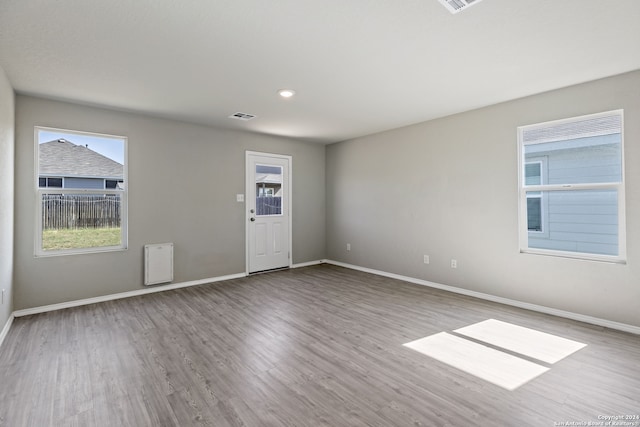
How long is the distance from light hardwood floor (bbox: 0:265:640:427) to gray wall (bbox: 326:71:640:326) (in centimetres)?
40

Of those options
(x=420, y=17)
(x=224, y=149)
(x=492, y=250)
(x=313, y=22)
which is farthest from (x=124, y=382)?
(x=492, y=250)

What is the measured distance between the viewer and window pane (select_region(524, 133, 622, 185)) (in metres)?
3.16

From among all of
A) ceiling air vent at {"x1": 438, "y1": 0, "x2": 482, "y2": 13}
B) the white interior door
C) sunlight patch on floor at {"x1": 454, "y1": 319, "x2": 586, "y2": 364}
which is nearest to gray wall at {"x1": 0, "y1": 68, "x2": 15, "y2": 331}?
the white interior door

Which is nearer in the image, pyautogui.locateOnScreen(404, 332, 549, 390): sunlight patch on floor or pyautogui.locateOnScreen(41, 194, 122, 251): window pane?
pyautogui.locateOnScreen(404, 332, 549, 390): sunlight patch on floor

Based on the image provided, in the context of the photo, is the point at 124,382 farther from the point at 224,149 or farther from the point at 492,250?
the point at 492,250

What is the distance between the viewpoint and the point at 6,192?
303cm

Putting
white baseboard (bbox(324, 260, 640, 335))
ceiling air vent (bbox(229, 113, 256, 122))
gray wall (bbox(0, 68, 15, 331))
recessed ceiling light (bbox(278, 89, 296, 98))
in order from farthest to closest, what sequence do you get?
ceiling air vent (bbox(229, 113, 256, 122)) → recessed ceiling light (bbox(278, 89, 296, 98)) → white baseboard (bbox(324, 260, 640, 335)) → gray wall (bbox(0, 68, 15, 331))

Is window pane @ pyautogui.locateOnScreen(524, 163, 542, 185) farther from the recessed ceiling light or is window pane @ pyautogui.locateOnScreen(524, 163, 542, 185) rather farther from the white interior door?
the white interior door

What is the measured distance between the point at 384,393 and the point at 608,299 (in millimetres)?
2736

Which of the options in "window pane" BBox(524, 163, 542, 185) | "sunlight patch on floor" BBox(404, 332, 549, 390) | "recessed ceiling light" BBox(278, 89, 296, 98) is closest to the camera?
"sunlight patch on floor" BBox(404, 332, 549, 390)

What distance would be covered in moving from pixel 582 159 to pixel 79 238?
19.7 ft

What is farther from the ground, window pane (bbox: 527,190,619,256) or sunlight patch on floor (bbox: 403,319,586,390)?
window pane (bbox: 527,190,619,256)

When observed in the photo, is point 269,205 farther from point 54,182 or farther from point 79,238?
point 54,182

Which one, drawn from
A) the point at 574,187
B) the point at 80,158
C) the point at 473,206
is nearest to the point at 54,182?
the point at 80,158
